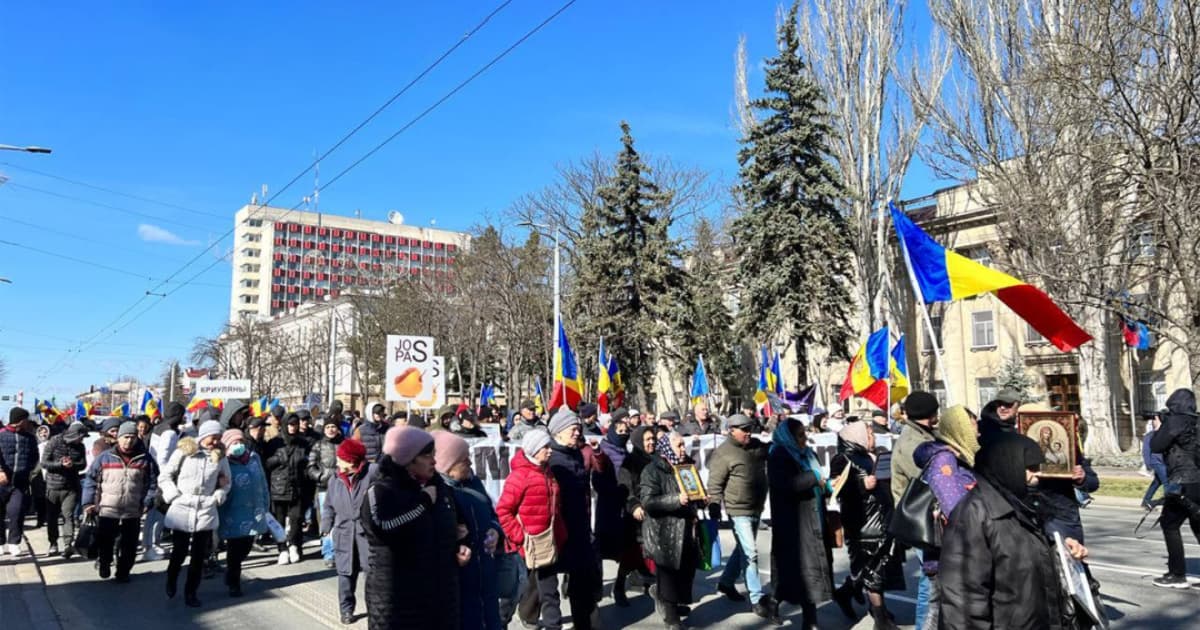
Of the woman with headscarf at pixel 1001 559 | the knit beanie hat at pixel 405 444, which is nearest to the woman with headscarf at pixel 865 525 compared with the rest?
the woman with headscarf at pixel 1001 559

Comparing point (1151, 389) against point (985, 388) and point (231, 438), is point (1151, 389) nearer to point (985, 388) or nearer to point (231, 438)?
point (985, 388)

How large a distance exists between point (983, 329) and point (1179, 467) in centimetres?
3306

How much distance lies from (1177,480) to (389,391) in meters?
11.6

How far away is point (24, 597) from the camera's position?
8.55 meters

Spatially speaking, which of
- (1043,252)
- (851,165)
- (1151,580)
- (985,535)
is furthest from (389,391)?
(851,165)

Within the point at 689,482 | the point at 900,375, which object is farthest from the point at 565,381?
the point at 689,482

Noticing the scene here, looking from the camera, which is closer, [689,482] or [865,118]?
[689,482]

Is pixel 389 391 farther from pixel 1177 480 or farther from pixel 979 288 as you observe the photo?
pixel 1177 480

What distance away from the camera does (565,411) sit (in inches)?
274

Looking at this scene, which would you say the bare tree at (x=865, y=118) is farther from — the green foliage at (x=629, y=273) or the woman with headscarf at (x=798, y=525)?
the woman with headscarf at (x=798, y=525)

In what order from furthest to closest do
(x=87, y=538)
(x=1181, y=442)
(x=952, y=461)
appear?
(x=87, y=538) < (x=1181, y=442) < (x=952, y=461)

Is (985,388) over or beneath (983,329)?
beneath

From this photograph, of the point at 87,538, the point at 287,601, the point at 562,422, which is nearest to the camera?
the point at 562,422

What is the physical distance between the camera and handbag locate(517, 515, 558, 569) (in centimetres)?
629
